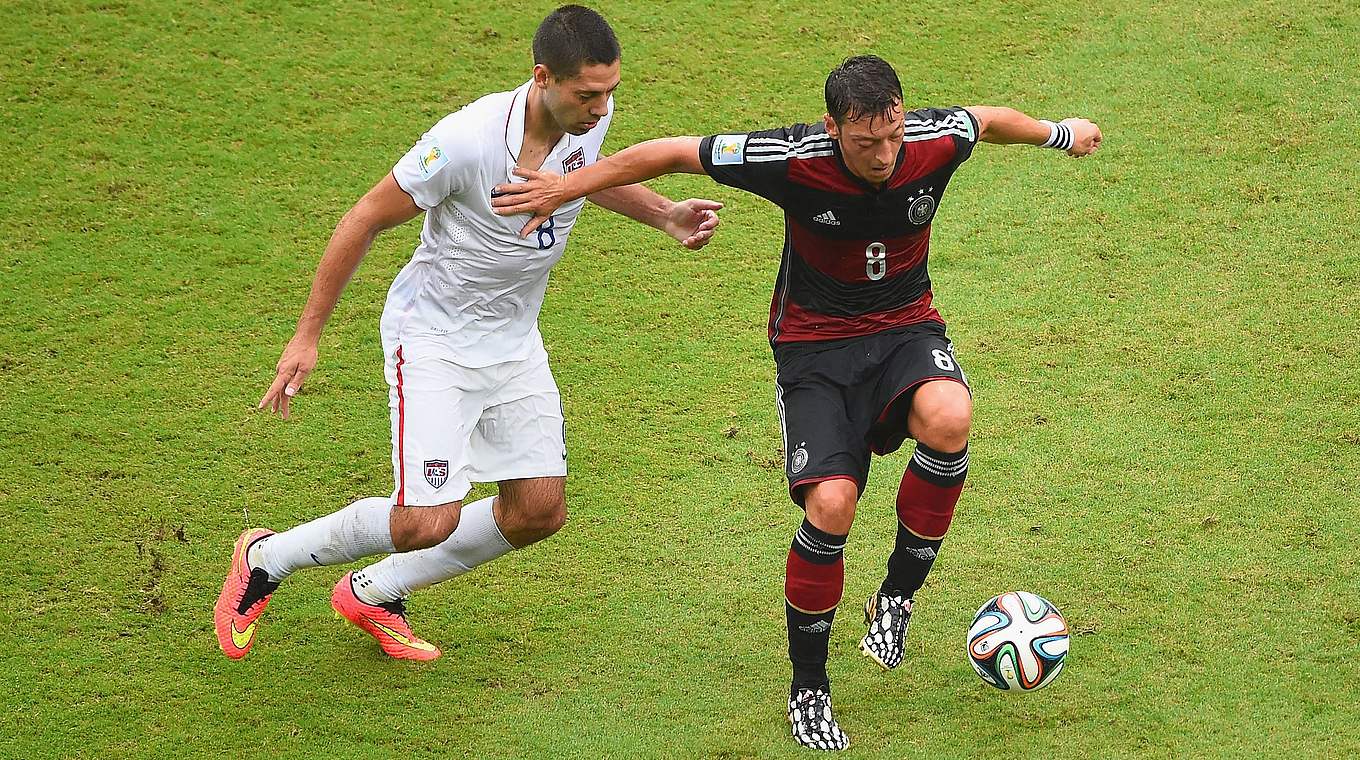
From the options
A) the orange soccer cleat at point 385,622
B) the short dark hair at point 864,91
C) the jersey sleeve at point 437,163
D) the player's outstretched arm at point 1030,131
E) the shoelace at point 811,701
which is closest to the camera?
the short dark hair at point 864,91

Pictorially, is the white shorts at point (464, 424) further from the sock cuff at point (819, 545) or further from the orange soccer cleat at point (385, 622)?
the sock cuff at point (819, 545)

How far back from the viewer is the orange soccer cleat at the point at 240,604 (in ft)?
15.6

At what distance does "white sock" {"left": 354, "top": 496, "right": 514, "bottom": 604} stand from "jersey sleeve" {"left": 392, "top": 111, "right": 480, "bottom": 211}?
113cm

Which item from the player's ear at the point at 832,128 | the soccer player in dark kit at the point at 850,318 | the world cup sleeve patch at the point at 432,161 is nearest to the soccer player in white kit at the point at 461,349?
Answer: the world cup sleeve patch at the point at 432,161

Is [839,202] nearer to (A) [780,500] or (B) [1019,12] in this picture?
(A) [780,500]

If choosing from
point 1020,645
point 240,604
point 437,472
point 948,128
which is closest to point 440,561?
point 437,472

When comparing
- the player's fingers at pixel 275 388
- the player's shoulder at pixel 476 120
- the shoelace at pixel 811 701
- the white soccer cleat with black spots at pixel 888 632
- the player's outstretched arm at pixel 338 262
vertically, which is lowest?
the shoelace at pixel 811 701

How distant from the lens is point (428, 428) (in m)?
4.52

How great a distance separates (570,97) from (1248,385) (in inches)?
136

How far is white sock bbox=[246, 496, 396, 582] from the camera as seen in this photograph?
462cm

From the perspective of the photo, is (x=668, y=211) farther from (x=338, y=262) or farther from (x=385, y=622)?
(x=385, y=622)

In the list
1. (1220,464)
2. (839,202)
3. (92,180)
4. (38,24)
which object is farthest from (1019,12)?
(38,24)

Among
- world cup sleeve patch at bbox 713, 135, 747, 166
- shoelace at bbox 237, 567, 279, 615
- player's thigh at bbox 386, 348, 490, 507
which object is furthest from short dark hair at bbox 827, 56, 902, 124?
shoelace at bbox 237, 567, 279, 615

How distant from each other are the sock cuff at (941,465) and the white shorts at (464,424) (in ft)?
4.09
